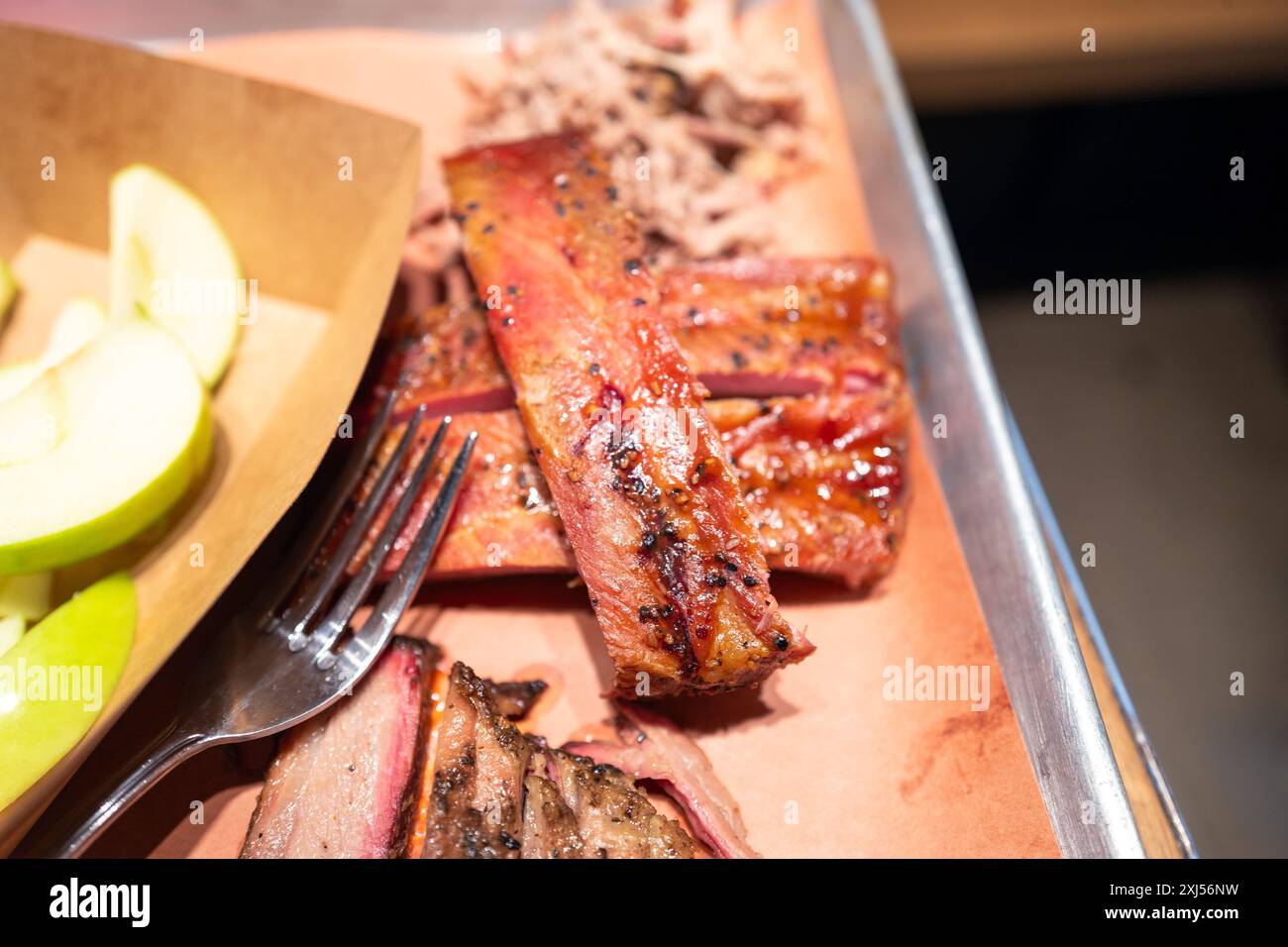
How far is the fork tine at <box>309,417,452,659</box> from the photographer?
1856mm

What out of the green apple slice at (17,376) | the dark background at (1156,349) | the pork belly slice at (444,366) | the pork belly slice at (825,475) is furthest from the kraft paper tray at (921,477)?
the dark background at (1156,349)

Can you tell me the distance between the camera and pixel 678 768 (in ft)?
6.00

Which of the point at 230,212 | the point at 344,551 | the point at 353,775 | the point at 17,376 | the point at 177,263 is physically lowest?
the point at 353,775

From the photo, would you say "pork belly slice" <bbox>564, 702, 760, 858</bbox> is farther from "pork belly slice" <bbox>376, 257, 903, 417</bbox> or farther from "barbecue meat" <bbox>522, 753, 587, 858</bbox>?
"pork belly slice" <bbox>376, 257, 903, 417</bbox>

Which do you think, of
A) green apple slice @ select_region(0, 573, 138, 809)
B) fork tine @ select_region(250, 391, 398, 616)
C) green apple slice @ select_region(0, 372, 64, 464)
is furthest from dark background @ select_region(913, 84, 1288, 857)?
green apple slice @ select_region(0, 372, 64, 464)

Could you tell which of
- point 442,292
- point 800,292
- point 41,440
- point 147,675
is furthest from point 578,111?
point 147,675

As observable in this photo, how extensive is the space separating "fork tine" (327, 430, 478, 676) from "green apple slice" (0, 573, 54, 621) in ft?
2.22

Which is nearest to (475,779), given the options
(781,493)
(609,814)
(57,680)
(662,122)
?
(609,814)

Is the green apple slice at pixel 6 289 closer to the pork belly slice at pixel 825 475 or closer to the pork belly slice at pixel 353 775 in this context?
the pork belly slice at pixel 353 775

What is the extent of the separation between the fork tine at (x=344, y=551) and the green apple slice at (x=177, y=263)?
661 mm

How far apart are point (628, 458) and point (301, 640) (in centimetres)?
80

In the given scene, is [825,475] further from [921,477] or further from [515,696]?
[515,696]

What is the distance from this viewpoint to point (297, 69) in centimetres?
311
